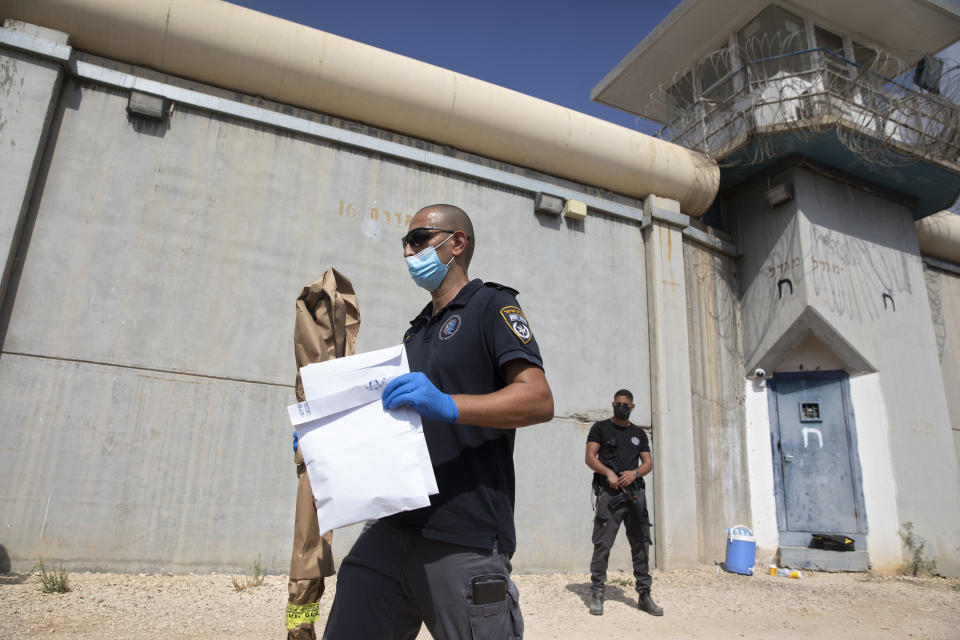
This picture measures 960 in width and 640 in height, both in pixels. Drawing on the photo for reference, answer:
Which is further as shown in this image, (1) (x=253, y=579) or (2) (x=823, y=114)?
(2) (x=823, y=114)

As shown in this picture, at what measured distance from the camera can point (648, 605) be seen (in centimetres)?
572

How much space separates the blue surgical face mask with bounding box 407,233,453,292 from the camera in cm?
231

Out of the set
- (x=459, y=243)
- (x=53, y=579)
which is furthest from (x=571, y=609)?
(x=459, y=243)

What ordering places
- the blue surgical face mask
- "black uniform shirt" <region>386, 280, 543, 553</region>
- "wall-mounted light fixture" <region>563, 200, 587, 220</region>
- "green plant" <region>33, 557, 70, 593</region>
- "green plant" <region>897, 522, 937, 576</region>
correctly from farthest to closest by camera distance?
1. "green plant" <region>897, 522, 937, 576</region>
2. "wall-mounted light fixture" <region>563, 200, 587, 220</region>
3. "green plant" <region>33, 557, 70, 593</region>
4. the blue surgical face mask
5. "black uniform shirt" <region>386, 280, 543, 553</region>

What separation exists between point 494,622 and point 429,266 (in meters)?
1.20

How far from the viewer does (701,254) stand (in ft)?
32.2

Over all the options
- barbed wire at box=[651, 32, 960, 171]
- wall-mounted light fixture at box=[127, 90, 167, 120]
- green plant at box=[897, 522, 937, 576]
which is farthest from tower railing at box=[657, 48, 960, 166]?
wall-mounted light fixture at box=[127, 90, 167, 120]

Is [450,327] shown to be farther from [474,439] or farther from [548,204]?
[548,204]

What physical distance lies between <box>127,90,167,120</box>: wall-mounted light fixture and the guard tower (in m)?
7.48

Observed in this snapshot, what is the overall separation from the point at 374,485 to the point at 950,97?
11380 mm

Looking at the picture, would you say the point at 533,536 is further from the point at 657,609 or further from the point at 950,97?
the point at 950,97

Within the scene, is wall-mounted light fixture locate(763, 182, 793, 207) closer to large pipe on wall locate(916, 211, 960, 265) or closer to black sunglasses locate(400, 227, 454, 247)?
large pipe on wall locate(916, 211, 960, 265)

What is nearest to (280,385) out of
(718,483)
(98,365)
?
(98,365)

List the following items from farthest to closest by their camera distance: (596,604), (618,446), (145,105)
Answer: (145,105)
(618,446)
(596,604)
